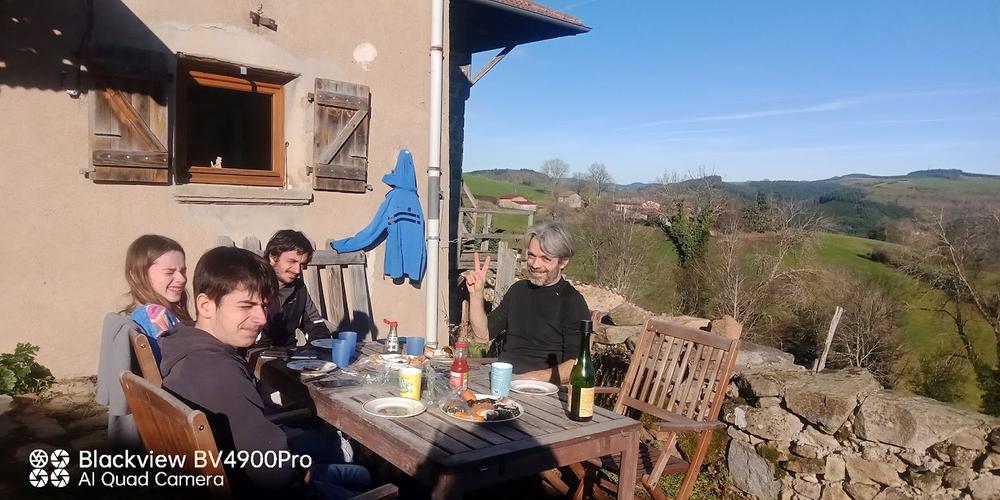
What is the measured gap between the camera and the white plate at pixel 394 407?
7.11 feet

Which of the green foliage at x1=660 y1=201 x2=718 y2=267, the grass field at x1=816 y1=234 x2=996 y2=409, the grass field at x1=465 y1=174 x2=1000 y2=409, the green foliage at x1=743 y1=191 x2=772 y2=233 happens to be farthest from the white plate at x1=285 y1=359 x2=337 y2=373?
the green foliage at x1=743 y1=191 x2=772 y2=233

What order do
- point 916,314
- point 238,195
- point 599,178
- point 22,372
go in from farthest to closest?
point 599,178, point 916,314, point 238,195, point 22,372

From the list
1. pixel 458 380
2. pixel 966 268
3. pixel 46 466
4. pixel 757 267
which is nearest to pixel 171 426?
pixel 458 380

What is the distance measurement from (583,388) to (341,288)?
3433mm

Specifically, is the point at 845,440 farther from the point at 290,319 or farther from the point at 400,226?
the point at 400,226

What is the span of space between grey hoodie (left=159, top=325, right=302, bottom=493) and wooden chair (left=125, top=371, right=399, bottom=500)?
96 millimetres

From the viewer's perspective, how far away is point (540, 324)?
11.0 feet

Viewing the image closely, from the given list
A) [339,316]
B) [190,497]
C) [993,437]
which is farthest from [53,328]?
[993,437]

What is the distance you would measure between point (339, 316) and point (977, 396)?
15.3m

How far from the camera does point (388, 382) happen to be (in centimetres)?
261

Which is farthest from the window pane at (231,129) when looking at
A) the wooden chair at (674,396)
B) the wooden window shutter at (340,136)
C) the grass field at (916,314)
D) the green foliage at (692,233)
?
the grass field at (916,314)

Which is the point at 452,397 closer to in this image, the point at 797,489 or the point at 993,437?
the point at 797,489

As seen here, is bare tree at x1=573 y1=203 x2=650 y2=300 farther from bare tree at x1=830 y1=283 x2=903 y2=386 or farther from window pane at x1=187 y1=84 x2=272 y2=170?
window pane at x1=187 y1=84 x2=272 y2=170

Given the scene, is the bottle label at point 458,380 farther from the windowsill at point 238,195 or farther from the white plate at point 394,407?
the windowsill at point 238,195
